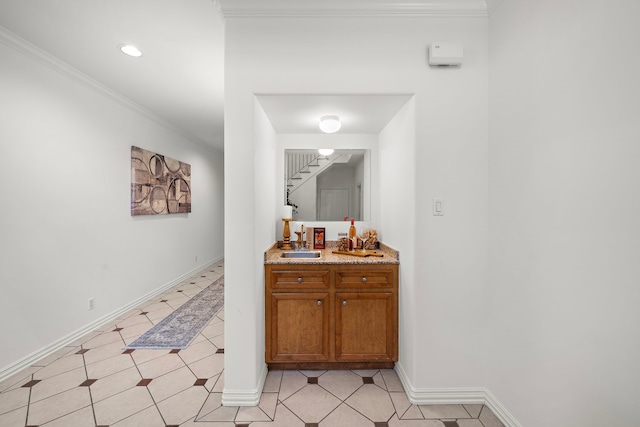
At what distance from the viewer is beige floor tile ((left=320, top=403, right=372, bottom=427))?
5.19 feet

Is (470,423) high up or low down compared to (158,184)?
down

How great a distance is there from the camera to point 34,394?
6.05ft

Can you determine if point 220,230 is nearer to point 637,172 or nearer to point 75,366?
point 75,366

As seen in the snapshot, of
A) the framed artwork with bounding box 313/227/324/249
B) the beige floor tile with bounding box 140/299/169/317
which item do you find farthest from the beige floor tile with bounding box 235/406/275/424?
the beige floor tile with bounding box 140/299/169/317

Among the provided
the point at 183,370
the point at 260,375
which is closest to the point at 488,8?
the point at 260,375

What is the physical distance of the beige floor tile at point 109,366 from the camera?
2090mm

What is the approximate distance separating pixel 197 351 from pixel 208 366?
11.9 inches

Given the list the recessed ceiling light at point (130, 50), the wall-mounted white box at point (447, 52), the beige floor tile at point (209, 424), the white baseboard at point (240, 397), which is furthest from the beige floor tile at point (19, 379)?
the wall-mounted white box at point (447, 52)

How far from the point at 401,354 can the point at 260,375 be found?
1075 millimetres

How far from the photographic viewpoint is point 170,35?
6.81 ft

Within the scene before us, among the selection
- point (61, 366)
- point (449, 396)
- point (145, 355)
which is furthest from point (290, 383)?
point (61, 366)

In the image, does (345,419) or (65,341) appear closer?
(345,419)

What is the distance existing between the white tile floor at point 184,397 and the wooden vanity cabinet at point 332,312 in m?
0.20

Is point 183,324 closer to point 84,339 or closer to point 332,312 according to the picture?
point 84,339
